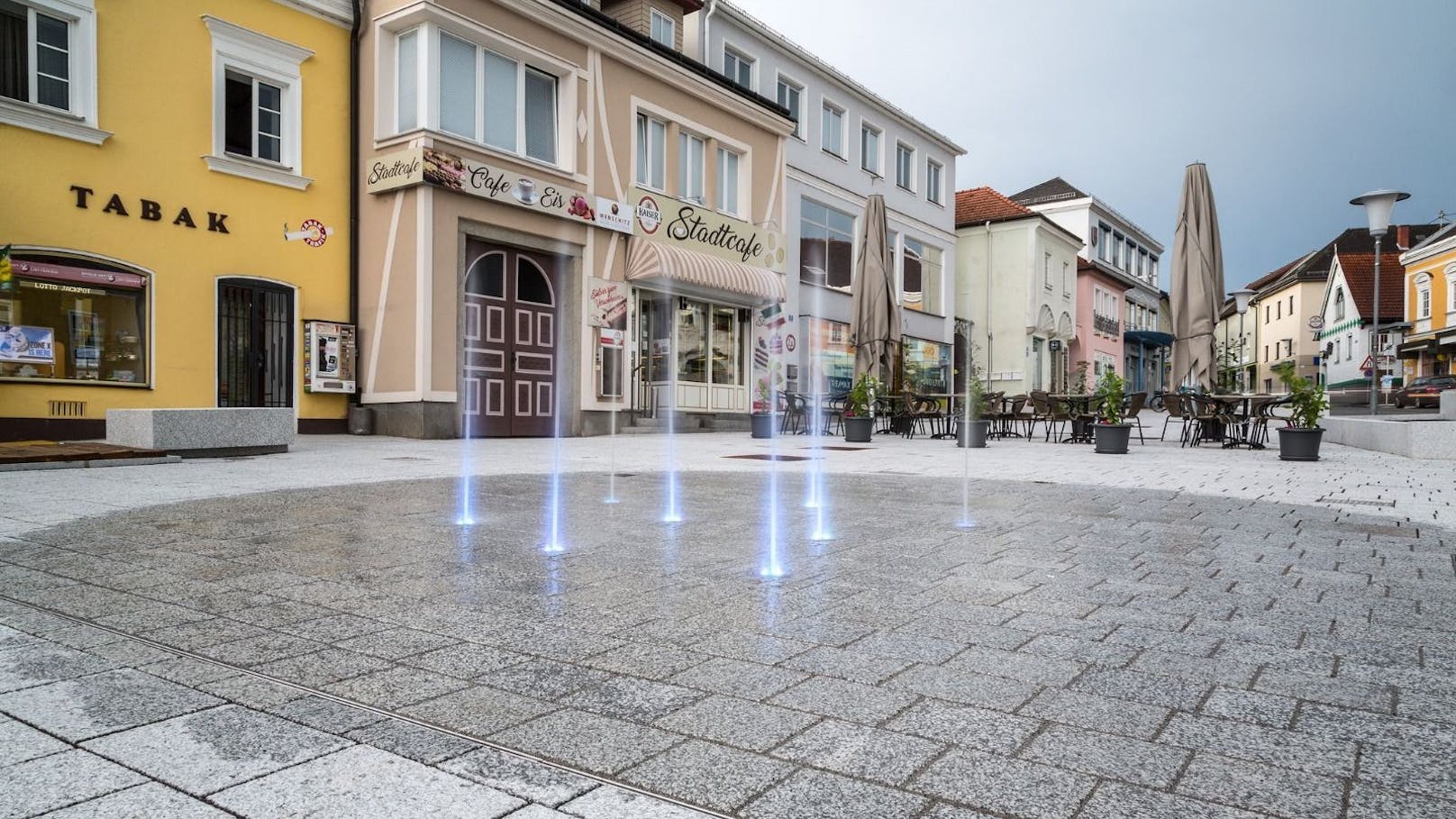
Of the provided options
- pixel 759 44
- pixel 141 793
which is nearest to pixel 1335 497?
pixel 141 793

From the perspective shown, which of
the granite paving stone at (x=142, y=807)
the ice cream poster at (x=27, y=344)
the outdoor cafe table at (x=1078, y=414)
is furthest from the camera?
the outdoor cafe table at (x=1078, y=414)

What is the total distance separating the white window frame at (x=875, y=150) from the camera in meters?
27.4

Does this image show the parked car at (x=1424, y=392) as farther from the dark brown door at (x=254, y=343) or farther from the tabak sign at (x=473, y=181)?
the dark brown door at (x=254, y=343)

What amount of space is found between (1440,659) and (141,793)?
3688 millimetres

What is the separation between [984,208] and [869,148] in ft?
37.5

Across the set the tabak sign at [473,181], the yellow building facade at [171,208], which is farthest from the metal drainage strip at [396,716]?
the tabak sign at [473,181]

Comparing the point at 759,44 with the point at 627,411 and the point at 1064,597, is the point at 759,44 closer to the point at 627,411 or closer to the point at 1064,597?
the point at 627,411

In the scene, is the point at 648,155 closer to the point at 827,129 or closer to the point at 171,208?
the point at 827,129

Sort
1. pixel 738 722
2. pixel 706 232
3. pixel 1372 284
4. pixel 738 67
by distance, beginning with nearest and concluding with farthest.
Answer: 1. pixel 738 722
2. pixel 706 232
3. pixel 738 67
4. pixel 1372 284

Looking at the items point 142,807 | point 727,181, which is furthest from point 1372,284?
point 142,807

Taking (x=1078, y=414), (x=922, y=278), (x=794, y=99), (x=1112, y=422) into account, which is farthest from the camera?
(x=922, y=278)

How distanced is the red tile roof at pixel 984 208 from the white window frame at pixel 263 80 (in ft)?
89.4

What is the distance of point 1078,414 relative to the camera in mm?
17312

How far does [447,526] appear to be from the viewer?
18.7 feet
